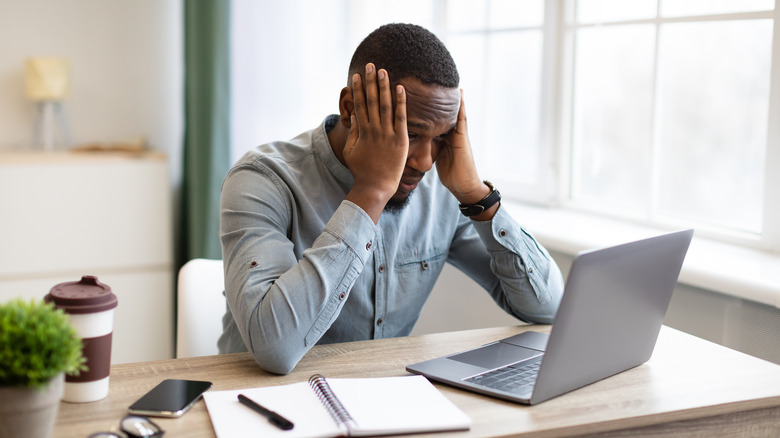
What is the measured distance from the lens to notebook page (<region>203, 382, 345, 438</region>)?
1061 millimetres

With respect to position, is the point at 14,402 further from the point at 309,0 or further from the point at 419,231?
the point at 309,0

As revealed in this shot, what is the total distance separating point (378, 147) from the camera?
148 centimetres

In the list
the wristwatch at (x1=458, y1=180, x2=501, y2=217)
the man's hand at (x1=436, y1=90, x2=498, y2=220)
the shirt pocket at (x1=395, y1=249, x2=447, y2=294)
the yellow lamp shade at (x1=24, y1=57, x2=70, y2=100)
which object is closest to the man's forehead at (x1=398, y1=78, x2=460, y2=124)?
the man's hand at (x1=436, y1=90, x2=498, y2=220)

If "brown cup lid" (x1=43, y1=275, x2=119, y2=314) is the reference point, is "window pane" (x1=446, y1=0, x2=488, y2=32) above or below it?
above

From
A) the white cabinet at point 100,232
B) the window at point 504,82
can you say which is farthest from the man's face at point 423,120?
the white cabinet at point 100,232

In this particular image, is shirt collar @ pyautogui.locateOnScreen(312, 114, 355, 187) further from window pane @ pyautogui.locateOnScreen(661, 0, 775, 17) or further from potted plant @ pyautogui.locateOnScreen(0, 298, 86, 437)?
window pane @ pyautogui.locateOnScreen(661, 0, 775, 17)

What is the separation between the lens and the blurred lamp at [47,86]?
311 centimetres

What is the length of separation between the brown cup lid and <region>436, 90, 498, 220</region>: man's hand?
0.75 meters

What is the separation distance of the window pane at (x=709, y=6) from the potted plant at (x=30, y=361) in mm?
1818

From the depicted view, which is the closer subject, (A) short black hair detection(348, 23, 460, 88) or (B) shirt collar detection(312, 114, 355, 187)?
(A) short black hair detection(348, 23, 460, 88)

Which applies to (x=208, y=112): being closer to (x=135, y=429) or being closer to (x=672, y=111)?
(x=672, y=111)

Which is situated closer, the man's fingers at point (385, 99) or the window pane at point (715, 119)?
the man's fingers at point (385, 99)

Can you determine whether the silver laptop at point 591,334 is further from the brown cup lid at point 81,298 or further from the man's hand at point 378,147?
the brown cup lid at point 81,298

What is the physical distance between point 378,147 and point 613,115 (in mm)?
1274
